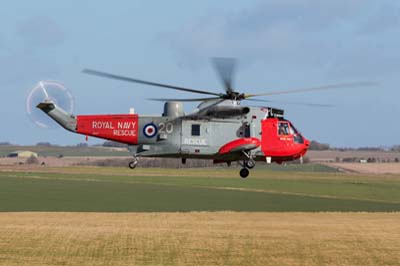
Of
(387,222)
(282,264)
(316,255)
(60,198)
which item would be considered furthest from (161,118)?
(60,198)

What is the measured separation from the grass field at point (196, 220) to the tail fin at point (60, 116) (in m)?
34.2

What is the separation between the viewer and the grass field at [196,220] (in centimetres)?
8606

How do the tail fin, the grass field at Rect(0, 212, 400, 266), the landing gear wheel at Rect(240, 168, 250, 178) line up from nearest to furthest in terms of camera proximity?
the landing gear wheel at Rect(240, 168, 250, 178)
the tail fin
the grass field at Rect(0, 212, 400, 266)

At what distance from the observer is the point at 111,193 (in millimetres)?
148250

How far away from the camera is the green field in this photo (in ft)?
433

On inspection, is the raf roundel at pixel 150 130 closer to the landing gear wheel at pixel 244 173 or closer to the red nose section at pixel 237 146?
the red nose section at pixel 237 146

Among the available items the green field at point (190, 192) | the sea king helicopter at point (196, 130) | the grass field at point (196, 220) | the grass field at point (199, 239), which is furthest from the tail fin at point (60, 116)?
the green field at point (190, 192)

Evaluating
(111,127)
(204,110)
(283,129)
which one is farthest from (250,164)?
(111,127)

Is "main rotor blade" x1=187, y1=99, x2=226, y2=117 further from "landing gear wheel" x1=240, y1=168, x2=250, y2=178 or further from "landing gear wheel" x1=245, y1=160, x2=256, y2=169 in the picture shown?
"landing gear wheel" x1=240, y1=168, x2=250, y2=178

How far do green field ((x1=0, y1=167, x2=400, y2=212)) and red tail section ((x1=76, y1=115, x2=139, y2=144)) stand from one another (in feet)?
266

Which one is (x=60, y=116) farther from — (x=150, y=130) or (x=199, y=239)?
(x=199, y=239)

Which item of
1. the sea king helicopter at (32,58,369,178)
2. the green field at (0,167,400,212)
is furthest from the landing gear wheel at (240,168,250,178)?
the green field at (0,167,400,212)

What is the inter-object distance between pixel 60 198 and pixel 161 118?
98.1 m

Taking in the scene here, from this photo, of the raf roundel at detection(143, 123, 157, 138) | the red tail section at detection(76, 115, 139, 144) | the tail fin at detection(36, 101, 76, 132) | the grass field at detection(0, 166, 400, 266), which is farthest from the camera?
the grass field at detection(0, 166, 400, 266)
